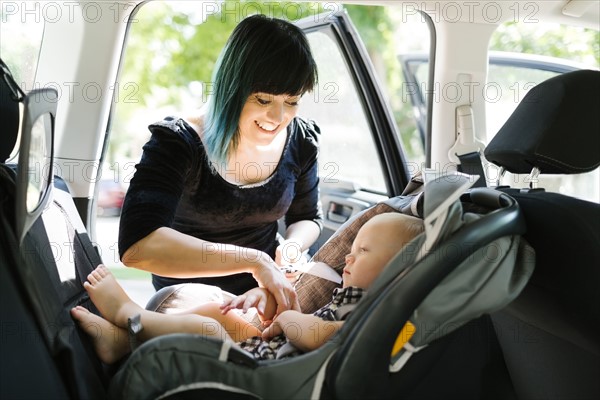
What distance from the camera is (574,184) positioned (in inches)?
128

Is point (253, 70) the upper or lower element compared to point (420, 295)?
upper

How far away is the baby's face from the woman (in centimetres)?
20

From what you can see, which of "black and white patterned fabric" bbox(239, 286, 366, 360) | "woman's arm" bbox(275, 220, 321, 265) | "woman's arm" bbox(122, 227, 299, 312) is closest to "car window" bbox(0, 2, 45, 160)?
"woman's arm" bbox(122, 227, 299, 312)

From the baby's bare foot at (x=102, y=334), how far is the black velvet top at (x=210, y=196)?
0.99 ft

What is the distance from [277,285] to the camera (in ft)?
5.97

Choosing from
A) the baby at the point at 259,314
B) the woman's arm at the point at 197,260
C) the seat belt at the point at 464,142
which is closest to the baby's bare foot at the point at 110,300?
the baby at the point at 259,314

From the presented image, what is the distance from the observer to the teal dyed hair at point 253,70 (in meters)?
1.96

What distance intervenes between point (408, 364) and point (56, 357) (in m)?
0.78

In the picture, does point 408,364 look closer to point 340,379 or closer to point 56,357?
point 340,379

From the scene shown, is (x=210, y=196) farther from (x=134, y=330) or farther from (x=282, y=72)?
(x=134, y=330)

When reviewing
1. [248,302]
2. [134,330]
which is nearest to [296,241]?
[248,302]

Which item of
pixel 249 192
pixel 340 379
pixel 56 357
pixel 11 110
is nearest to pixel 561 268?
pixel 340 379

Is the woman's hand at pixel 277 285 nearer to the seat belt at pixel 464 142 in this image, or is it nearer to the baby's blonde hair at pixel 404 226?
the baby's blonde hair at pixel 404 226

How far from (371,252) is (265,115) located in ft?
1.83
